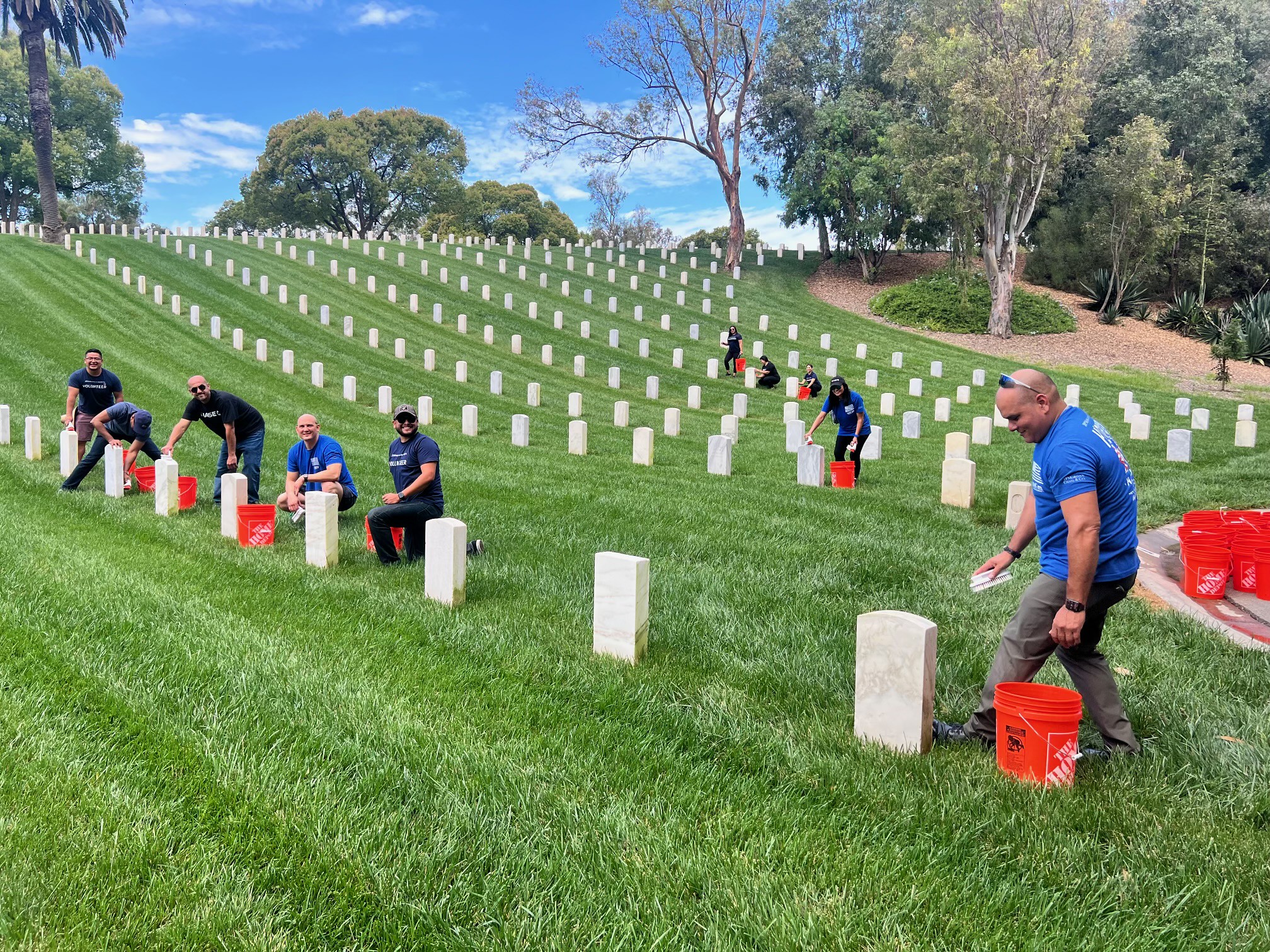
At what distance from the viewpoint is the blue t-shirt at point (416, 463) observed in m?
7.41

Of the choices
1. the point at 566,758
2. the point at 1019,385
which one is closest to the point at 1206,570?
the point at 1019,385

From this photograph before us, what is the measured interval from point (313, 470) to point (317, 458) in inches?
6.4

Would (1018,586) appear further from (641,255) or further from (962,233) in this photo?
(641,255)

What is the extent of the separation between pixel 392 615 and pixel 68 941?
3332 millimetres

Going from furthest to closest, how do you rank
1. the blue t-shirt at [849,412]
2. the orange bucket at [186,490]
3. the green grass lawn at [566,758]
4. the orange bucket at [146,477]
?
the blue t-shirt at [849,412] → the orange bucket at [146,477] → the orange bucket at [186,490] → the green grass lawn at [566,758]

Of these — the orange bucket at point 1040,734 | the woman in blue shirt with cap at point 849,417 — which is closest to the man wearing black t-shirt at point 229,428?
the woman in blue shirt with cap at point 849,417

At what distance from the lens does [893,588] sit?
6.74 m

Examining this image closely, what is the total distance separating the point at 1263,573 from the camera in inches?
282

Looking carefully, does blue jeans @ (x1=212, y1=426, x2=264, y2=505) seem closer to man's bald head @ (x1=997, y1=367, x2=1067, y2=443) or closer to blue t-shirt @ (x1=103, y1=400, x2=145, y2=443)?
blue t-shirt @ (x1=103, y1=400, x2=145, y2=443)

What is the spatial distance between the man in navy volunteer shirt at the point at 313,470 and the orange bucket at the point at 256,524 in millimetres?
567

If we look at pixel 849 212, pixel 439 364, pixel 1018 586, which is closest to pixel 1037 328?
pixel 849 212

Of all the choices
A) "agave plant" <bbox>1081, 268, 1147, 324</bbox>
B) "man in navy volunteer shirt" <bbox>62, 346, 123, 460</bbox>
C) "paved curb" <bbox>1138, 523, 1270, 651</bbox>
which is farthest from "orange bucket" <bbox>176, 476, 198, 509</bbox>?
"agave plant" <bbox>1081, 268, 1147, 324</bbox>

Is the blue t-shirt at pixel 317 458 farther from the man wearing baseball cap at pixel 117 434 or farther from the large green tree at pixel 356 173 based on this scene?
the large green tree at pixel 356 173

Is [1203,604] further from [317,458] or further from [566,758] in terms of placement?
[317,458]
